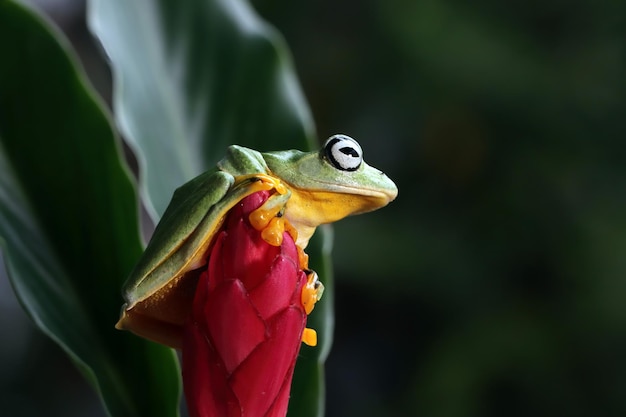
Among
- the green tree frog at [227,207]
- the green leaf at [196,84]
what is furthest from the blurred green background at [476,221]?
the green tree frog at [227,207]

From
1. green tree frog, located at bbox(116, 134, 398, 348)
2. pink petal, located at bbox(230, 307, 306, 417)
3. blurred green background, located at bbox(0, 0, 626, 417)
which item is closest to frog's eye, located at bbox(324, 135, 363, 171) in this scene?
green tree frog, located at bbox(116, 134, 398, 348)

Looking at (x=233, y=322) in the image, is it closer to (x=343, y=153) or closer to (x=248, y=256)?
(x=248, y=256)

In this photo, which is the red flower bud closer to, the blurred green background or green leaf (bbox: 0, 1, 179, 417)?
green leaf (bbox: 0, 1, 179, 417)

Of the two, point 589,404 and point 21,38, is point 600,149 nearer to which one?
point 589,404

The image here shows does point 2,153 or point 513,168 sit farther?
point 513,168

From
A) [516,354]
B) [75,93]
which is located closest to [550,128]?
[516,354]

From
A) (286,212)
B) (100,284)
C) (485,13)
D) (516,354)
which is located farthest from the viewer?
(485,13)
